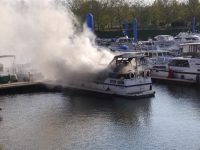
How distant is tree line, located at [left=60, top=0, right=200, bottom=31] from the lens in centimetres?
8394

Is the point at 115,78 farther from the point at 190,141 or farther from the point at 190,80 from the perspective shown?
the point at 190,141

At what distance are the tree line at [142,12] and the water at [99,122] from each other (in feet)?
170

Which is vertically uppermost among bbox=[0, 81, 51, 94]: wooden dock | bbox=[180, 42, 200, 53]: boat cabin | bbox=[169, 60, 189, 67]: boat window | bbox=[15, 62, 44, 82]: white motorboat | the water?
bbox=[180, 42, 200, 53]: boat cabin

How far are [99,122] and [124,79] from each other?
6.71 meters

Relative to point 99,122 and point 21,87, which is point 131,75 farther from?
point 21,87

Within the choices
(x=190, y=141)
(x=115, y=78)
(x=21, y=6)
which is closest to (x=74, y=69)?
(x=115, y=78)

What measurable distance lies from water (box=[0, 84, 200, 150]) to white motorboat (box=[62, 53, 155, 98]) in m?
0.86

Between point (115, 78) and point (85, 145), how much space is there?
11356 millimetres

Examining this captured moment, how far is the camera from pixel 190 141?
856 inches

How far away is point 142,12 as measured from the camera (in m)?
89.6

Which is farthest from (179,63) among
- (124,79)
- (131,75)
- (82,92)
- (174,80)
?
(82,92)

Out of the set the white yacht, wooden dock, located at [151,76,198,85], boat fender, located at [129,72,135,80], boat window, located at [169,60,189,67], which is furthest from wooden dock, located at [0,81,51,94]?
boat window, located at [169,60,189,67]

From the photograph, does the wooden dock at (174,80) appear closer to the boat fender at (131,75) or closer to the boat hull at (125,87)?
the boat hull at (125,87)

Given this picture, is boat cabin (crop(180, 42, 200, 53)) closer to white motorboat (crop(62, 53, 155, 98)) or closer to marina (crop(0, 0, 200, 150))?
marina (crop(0, 0, 200, 150))
